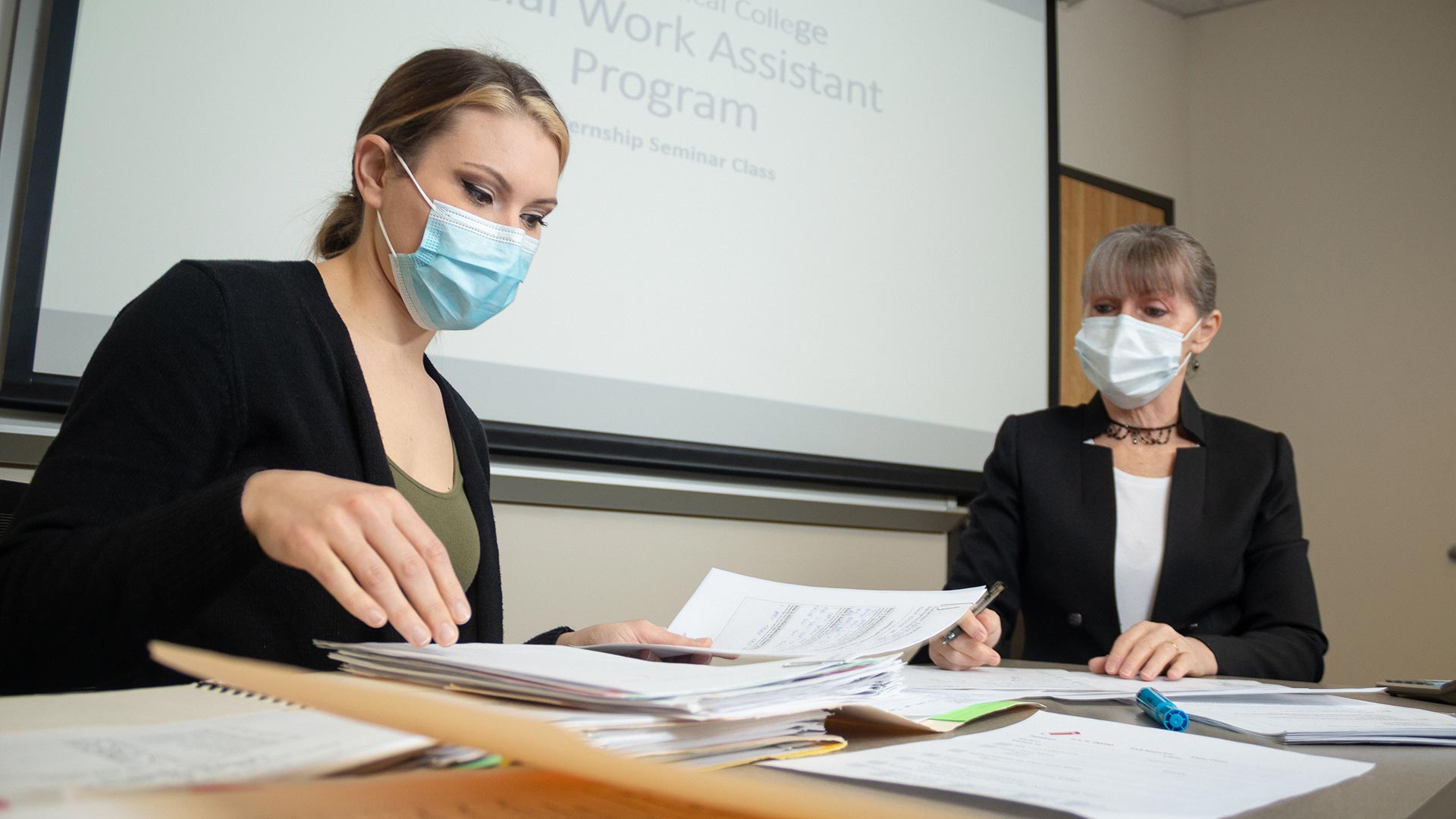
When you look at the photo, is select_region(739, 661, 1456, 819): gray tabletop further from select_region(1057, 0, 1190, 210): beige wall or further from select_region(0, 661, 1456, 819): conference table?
select_region(1057, 0, 1190, 210): beige wall

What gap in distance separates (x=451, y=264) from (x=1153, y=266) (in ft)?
3.85

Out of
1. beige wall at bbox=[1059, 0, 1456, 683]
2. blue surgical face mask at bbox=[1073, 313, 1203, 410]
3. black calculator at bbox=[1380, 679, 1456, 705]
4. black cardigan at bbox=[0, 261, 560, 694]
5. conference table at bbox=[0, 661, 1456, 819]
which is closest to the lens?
conference table at bbox=[0, 661, 1456, 819]

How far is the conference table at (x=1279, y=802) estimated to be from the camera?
0.43 m

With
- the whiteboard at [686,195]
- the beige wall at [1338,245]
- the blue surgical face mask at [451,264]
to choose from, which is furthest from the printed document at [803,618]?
the beige wall at [1338,245]

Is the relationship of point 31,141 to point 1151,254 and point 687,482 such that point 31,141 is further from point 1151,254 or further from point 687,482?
point 1151,254

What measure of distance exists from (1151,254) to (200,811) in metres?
1.69

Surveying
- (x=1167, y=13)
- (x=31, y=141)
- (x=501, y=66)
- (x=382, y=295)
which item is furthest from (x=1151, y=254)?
(x=1167, y=13)

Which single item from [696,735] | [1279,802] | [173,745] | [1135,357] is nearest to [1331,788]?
[1279,802]

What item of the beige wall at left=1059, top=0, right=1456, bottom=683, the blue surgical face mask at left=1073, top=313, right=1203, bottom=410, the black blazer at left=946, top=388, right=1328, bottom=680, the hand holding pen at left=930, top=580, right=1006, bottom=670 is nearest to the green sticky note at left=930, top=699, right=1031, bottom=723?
the hand holding pen at left=930, top=580, right=1006, bottom=670

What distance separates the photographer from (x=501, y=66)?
47.1 inches

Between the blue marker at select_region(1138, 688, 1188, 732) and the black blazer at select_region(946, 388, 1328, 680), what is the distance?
0.74 m

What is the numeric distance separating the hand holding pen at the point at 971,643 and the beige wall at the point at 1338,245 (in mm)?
2294

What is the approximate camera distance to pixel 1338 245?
122 inches

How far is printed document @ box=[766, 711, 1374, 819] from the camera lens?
1.50 feet
